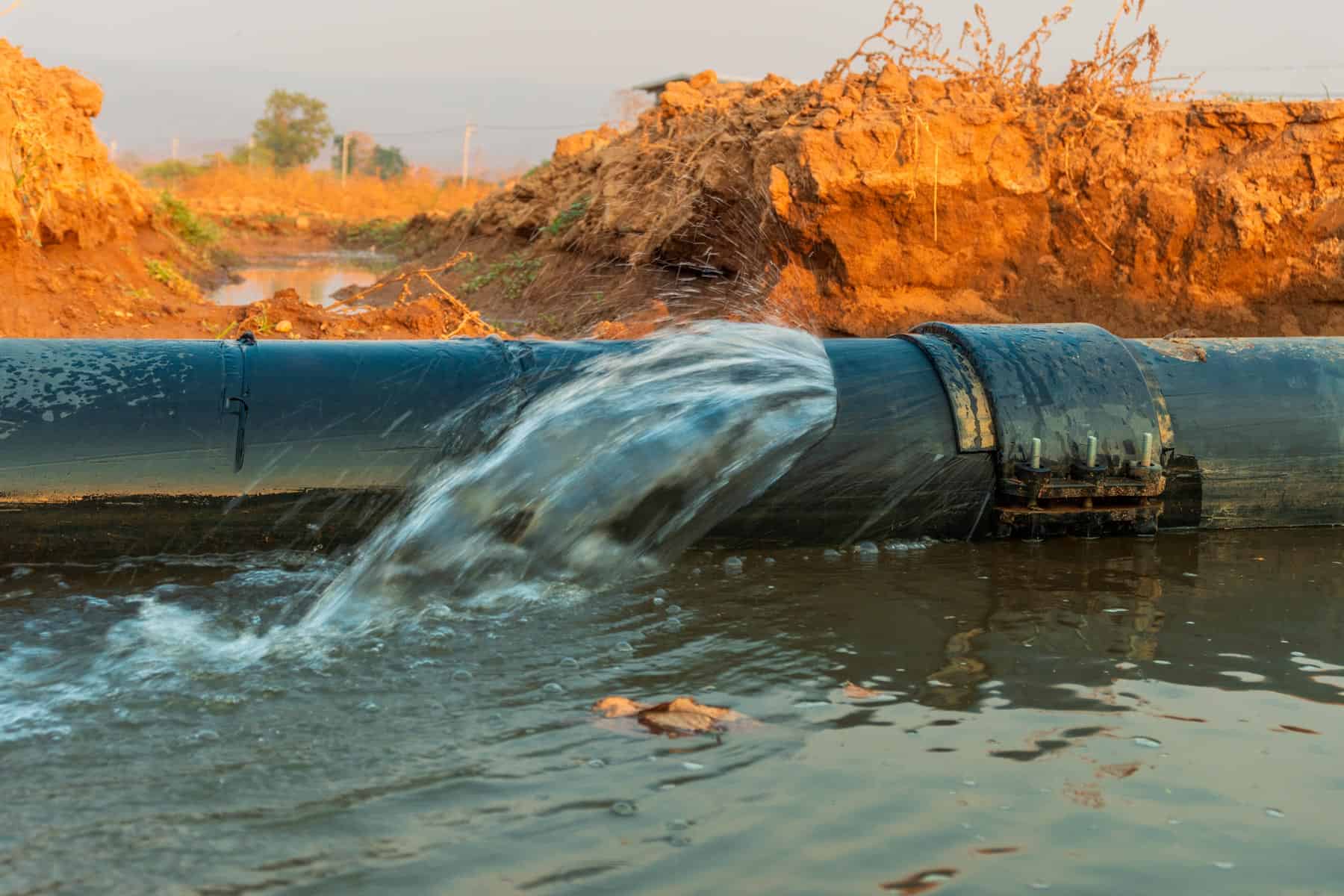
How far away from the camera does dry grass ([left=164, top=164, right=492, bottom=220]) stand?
3388cm

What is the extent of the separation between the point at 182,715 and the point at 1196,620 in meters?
2.89

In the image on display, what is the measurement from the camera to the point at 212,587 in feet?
12.4

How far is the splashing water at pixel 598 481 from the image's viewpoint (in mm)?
3789

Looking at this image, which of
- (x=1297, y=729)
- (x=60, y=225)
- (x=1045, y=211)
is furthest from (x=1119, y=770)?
(x=60, y=225)

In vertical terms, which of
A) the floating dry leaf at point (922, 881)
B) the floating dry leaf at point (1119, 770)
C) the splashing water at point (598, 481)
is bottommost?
the floating dry leaf at point (922, 881)

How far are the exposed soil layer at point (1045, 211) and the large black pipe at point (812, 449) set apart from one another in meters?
3.18

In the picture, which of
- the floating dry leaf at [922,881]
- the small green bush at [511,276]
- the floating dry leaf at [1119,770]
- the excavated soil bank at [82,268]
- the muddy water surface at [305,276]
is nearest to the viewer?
the floating dry leaf at [922,881]

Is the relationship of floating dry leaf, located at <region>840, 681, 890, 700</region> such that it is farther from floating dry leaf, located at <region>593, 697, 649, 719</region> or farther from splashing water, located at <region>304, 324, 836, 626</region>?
splashing water, located at <region>304, 324, 836, 626</region>

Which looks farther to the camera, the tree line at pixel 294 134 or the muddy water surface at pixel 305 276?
the tree line at pixel 294 134

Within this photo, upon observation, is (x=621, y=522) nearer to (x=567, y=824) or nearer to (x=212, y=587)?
(x=212, y=587)

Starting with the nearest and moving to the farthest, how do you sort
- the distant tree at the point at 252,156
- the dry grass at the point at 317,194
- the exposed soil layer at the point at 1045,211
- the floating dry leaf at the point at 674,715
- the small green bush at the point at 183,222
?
the floating dry leaf at the point at 674,715 → the exposed soil layer at the point at 1045,211 → the small green bush at the point at 183,222 → the dry grass at the point at 317,194 → the distant tree at the point at 252,156

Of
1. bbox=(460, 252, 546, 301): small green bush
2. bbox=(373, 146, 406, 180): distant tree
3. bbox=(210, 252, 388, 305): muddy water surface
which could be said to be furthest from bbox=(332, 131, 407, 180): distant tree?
bbox=(460, 252, 546, 301): small green bush

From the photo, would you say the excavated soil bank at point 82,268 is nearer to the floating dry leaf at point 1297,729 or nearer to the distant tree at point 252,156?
the floating dry leaf at point 1297,729

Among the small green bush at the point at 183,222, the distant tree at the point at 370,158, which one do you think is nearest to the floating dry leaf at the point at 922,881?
the small green bush at the point at 183,222
